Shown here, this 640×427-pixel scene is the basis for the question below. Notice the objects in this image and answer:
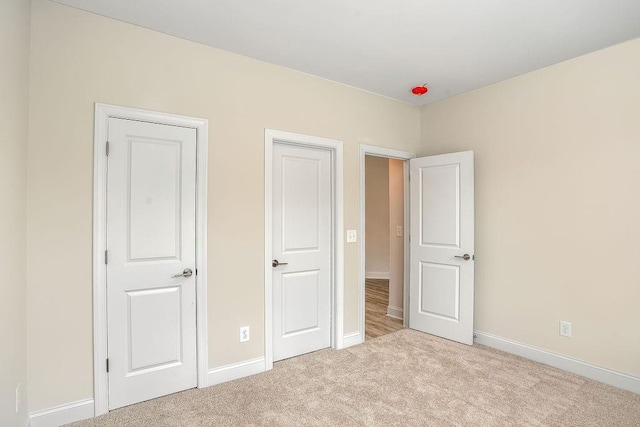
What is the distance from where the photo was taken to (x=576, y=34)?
2.45 metres

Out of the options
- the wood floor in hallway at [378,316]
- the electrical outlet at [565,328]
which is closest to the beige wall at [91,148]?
the wood floor in hallway at [378,316]

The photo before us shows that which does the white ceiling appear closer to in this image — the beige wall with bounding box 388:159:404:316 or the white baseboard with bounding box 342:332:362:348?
the beige wall with bounding box 388:159:404:316

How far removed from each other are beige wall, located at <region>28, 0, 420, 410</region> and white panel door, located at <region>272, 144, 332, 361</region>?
8.3 inches

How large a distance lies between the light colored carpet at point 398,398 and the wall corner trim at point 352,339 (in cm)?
26

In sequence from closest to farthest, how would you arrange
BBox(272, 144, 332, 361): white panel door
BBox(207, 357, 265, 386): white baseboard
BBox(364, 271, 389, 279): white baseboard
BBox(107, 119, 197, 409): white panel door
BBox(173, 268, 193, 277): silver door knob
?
1. BBox(107, 119, 197, 409): white panel door
2. BBox(173, 268, 193, 277): silver door knob
3. BBox(207, 357, 265, 386): white baseboard
4. BBox(272, 144, 332, 361): white panel door
5. BBox(364, 271, 389, 279): white baseboard

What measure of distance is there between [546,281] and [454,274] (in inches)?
32.6

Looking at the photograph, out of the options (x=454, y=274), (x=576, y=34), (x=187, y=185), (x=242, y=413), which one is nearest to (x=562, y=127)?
(x=576, y=34)

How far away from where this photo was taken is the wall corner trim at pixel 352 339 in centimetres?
337

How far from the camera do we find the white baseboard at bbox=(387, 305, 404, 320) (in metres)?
4.32

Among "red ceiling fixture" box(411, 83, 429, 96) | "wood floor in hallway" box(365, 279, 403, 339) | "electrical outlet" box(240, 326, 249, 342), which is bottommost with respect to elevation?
"wood floor in hallway" box(365, 279, 403, 339)

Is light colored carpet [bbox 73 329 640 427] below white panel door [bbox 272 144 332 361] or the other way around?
below

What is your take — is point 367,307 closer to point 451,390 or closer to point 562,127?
point 451,390

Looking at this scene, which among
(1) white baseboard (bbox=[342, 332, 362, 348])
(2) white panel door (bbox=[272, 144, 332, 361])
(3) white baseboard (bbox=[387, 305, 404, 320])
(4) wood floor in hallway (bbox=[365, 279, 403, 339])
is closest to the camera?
(2) white panel door (bbox=[272, 144, 332, 361])

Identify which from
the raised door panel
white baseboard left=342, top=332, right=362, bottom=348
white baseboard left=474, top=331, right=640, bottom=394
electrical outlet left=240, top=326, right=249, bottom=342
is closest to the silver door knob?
the raised door panel
